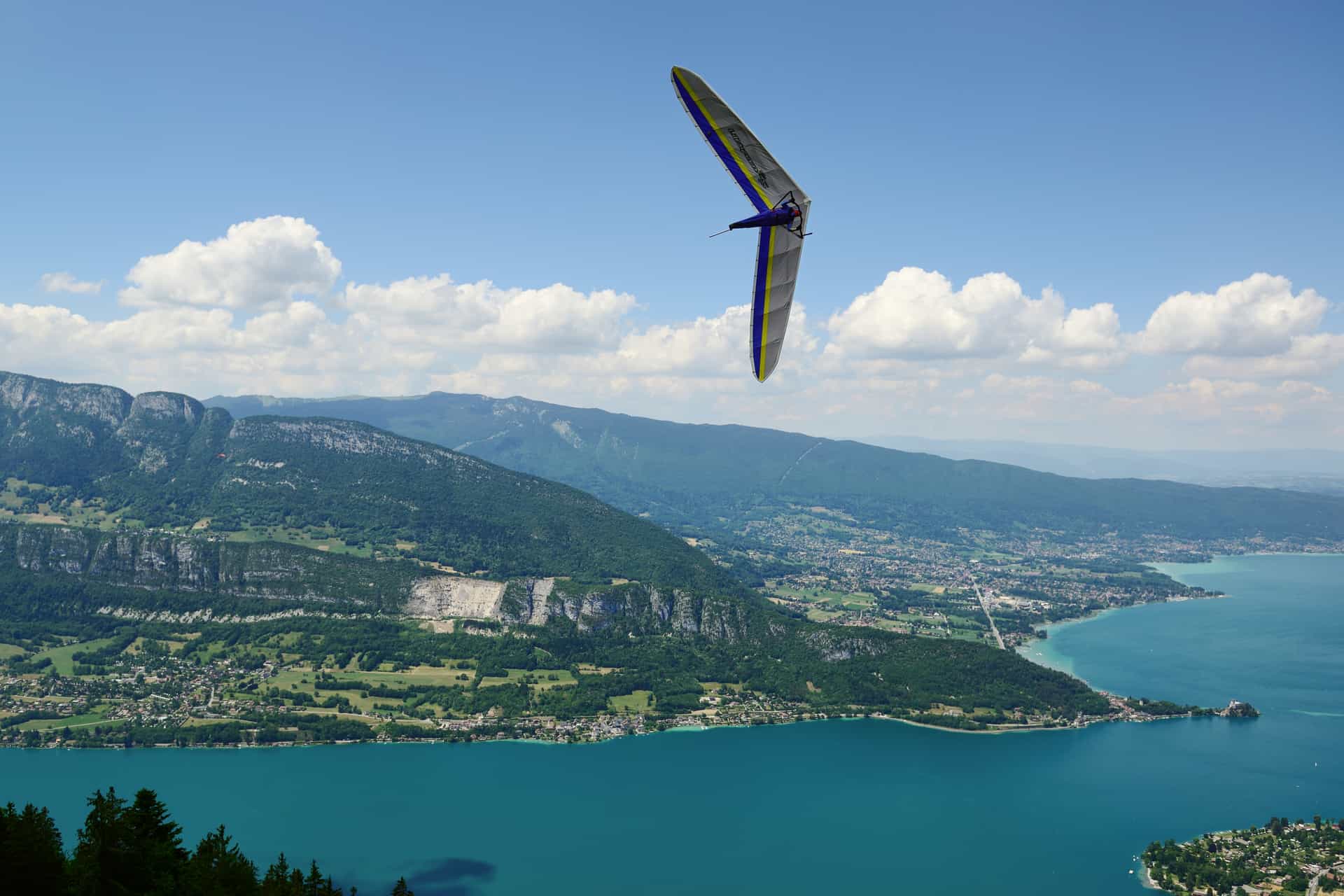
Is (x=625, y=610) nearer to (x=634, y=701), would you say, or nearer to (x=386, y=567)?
(x=634, y=701)

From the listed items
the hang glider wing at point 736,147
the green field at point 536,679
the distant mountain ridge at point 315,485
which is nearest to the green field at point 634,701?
the green field at point 536,679

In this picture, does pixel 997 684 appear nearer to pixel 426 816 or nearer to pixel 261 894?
pixel 426 816

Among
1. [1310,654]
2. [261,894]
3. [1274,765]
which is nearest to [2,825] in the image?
[261,894]

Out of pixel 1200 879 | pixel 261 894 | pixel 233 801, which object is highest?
pixel 261 894

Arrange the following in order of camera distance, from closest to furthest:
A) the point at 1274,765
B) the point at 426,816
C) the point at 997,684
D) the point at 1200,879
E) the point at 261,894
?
1. the point at 261,894
2. the point at 1200,879
3. the point at 426,816
4. the point at 1274,765
5. the point at 997,684

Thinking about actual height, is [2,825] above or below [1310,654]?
above

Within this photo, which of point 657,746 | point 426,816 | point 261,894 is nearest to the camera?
point 261,894

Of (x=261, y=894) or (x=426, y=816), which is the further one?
(x=426, y=816)
